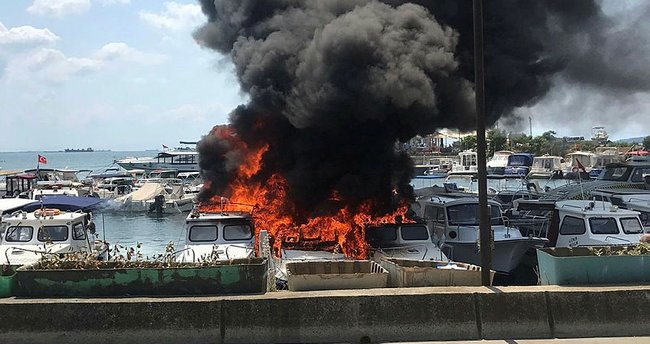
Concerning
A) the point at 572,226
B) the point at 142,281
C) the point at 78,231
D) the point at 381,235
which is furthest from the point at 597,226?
the point at 78,231

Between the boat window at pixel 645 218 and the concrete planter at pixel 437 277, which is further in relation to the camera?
the boat window at pixel 645 218

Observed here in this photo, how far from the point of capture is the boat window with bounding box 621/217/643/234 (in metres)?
16.1

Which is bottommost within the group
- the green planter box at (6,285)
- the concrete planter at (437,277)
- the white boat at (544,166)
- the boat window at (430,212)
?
the concrete planter at (437,277)

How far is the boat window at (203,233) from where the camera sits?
14.6 metres

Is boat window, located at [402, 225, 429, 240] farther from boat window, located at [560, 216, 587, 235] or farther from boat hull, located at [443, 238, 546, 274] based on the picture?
boat window, located at [560, 216, 587, 235]

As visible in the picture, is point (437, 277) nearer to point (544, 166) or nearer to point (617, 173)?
point (617, 173)

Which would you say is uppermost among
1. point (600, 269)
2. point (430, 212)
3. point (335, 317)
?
point (430, 212)

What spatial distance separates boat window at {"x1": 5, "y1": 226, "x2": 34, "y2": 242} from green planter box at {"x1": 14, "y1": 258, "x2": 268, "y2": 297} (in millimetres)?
9242

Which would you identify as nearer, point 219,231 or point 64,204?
point 219,231

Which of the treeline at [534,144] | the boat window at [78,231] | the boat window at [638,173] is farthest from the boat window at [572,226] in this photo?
the treeline at [534,144]

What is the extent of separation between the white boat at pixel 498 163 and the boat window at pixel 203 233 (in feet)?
201

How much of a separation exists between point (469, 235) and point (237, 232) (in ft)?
22.5

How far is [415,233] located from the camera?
1509cm

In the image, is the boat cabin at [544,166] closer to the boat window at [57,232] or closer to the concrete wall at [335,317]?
the boat window at [57,232]
